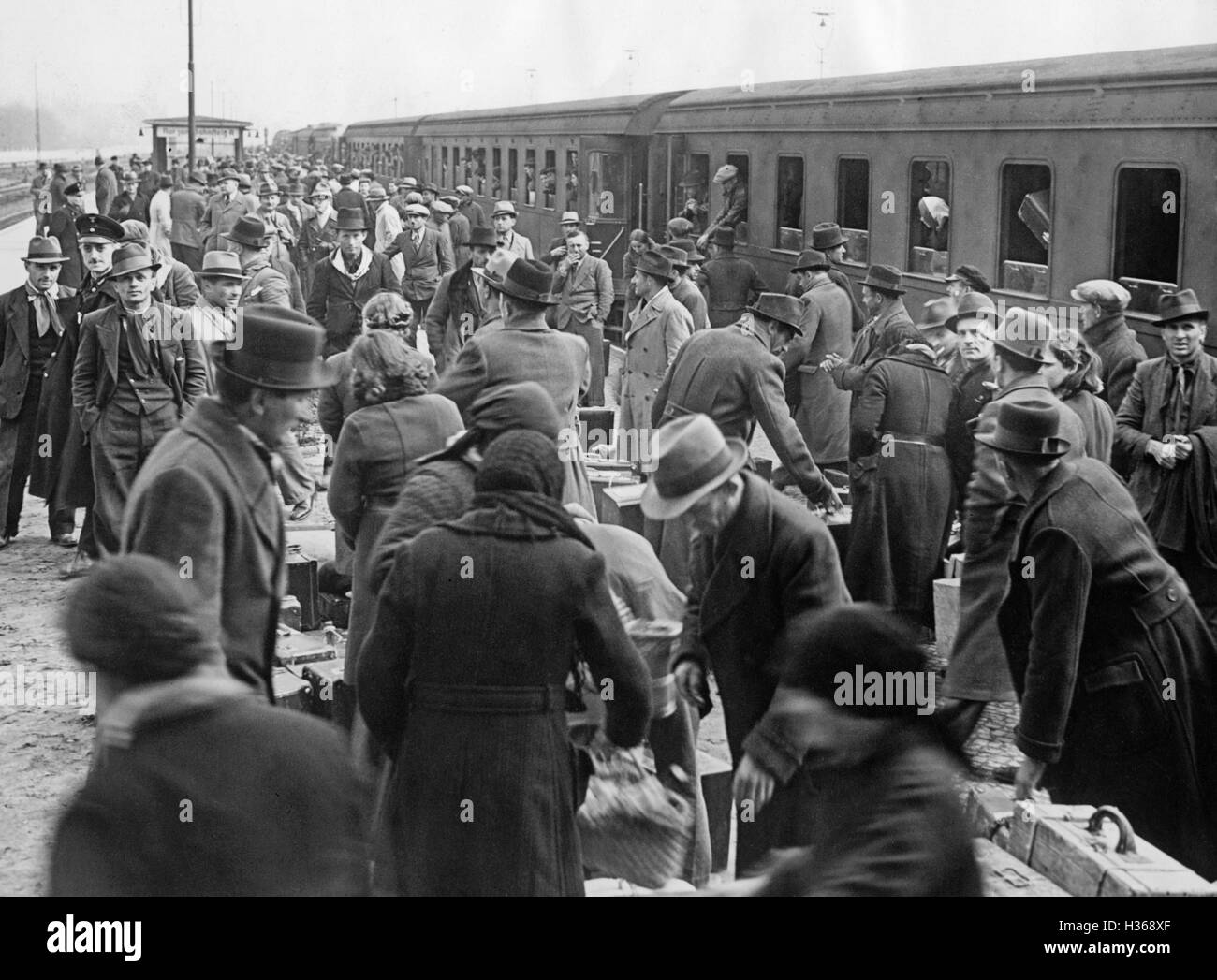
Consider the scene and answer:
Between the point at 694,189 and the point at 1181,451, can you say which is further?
the point at 694,189

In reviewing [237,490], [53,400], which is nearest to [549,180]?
[53,400]

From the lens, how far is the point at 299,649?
5984 mm

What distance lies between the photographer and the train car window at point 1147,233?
8.25 m

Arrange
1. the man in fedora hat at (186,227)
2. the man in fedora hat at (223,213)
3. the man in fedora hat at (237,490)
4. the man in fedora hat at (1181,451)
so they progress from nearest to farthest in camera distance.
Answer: the man in fedora hat at (237,490)
the man in fedora hat at (1181,451)
the man in fedora hat at (223,213)
the man in fedora hat at (186,227)

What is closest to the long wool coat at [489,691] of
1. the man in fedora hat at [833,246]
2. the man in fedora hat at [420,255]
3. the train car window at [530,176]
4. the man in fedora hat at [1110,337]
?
the man in fedora hat at [1110,337]

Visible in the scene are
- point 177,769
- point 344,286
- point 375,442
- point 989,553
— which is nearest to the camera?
point 177,769

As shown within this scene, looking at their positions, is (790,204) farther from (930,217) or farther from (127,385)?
(127,385)

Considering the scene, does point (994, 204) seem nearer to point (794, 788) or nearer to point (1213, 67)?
point (1213, 67)

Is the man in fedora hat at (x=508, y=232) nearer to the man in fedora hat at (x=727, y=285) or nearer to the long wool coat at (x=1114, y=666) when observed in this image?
the man in fedora hat at (x=727, y=285)

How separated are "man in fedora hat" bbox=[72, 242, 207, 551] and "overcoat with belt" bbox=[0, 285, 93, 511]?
79 centimetres

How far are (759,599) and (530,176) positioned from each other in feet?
57.9

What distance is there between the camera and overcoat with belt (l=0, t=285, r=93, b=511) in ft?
25.0

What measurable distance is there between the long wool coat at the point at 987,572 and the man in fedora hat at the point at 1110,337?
6.36ft

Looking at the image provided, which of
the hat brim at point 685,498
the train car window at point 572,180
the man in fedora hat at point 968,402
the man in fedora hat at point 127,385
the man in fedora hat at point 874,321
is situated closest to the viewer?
the hat brim at point 685,498
